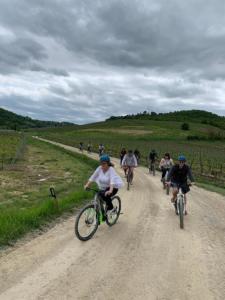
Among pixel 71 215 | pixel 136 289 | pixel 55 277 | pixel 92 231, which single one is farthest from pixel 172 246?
pixel 71 215

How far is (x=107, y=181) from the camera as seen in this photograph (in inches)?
371

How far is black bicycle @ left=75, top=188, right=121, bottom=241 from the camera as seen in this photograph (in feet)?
27.3

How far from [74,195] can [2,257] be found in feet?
24.0

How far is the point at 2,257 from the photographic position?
22.7 ft

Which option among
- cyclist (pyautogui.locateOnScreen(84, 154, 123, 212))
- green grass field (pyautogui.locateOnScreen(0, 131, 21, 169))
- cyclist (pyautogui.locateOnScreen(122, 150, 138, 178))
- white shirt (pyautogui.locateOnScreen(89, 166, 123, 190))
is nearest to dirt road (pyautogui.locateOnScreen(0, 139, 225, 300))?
cyclist (pyautogui.locateOnScreen(84, 154, 123, 212))

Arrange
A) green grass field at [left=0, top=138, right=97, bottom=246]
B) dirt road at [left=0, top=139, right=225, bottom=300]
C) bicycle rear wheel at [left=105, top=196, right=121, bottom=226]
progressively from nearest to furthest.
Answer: dirt road at [left=0, top=139, right=225, bottom=300] < green grass field at [left=0, top=138, right=97, bottom=246] < bicycle rear wheel at [left=105, top=196, right=121, bottom=226]

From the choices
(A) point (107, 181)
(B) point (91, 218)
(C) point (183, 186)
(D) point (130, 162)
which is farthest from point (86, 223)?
(D) point (130, 162)

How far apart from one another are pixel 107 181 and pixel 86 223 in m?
1.31

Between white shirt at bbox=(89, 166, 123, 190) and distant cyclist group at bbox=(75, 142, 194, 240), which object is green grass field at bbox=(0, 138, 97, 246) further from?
white shirt at bbox=(89, 166, 123, 190)

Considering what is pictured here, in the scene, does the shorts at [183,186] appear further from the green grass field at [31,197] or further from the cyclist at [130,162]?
the cyclist at [130,162]

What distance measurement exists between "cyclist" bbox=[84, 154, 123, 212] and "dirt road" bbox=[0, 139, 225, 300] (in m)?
0.89

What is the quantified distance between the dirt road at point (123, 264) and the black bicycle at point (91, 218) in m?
0.22

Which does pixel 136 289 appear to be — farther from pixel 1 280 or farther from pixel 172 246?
pixel 172 246

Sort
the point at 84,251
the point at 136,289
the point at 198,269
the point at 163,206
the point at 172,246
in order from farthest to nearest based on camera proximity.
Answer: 1. the point at 163,206
2. the point at 172,246
3. the point at 84,251
4. the point at 198,269
5. the point at 136,289
